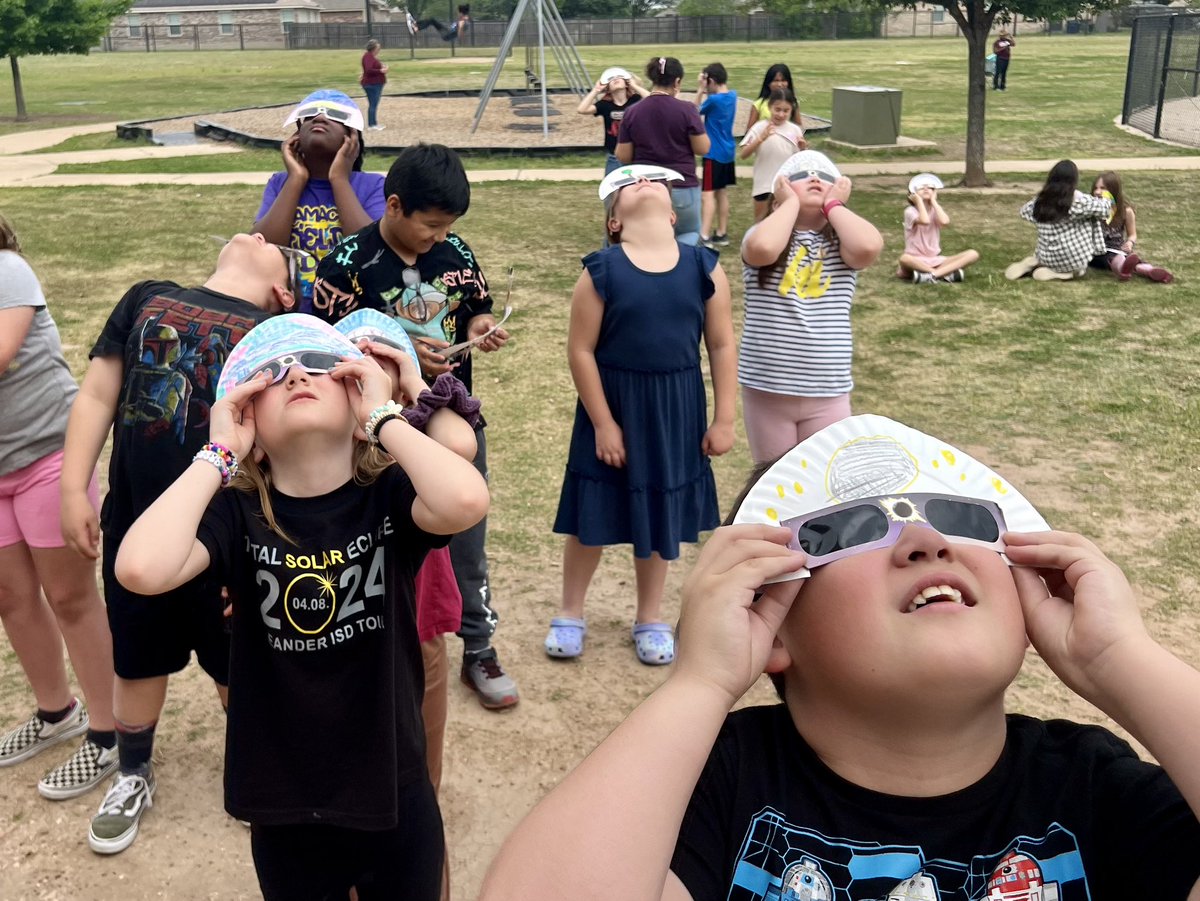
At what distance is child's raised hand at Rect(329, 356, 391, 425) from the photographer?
7.48 ft

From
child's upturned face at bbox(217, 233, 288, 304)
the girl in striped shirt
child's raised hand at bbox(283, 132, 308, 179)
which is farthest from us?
the girl in striped shirt

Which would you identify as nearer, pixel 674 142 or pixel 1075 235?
pixel 674 142

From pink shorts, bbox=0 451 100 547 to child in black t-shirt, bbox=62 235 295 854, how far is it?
323 millimetres

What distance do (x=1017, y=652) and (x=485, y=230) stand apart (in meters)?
11.2

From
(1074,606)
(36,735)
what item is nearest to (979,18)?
(36,735)

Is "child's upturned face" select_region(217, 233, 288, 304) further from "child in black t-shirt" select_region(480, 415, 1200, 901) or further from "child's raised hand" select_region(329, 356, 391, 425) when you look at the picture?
"child in black t-shirt" select_region(480, 415, 1200, 901)

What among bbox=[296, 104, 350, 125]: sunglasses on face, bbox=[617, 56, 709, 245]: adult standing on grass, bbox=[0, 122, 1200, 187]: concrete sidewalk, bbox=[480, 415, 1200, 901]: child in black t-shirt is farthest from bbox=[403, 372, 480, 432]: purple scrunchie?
bbox=[0, 122, 1200, 187]: concrete sidewalk

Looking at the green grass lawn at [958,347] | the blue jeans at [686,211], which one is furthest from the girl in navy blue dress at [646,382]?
the blue jeans at [686,211]

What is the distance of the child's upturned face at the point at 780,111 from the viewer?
404 inches

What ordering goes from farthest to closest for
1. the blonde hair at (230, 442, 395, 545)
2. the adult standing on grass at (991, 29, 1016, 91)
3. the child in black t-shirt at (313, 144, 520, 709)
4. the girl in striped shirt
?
the adult standing on grass at (991, 29, 1016, 91)
the girl in striped shirt
the child in black t-shirt at (313, 144, 520, 709)
the blonde hair at (230, 442, 395, 545)

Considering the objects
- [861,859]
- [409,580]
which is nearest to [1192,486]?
[409,580]

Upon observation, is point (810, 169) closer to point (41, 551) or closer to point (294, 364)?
point (294, 364)

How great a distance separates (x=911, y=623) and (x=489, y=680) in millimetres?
2864

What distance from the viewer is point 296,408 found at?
7.37 ft
